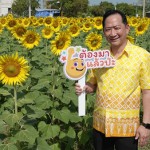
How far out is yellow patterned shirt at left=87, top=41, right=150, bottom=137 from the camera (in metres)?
2.36

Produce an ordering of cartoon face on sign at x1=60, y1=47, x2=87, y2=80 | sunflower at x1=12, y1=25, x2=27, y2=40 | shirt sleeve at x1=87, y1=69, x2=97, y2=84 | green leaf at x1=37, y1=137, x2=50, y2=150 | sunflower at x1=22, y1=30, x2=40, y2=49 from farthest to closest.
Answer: sunflower at x1=12, y1=25, x2=27, y2=40 < sunflower at x1=22, y1=30, x2=40, y2=49 < green leaf at x1=37, y1=137, x2=50, y2=150 < shirt sleeve at x1=87, y1=69, x2=97, y2=84 < cartoon face on sign at x1=60, y1=47, x2=87, y2=80

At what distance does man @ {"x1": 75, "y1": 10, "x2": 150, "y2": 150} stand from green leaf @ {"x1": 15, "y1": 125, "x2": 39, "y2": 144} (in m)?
0.44

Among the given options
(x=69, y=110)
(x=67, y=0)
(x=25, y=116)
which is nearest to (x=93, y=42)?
(x=69, y=110)

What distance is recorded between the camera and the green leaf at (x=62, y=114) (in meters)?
3.22

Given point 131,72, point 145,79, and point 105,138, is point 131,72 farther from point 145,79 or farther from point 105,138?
point 105,138

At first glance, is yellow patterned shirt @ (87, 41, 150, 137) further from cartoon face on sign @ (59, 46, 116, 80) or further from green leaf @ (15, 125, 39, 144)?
green leaf @ (15, 125, 39, 144)

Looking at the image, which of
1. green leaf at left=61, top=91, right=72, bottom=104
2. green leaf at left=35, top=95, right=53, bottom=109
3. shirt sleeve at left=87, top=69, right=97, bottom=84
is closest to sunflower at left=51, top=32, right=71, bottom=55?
green leaf at left=61, top=91, right=72, bottom=104

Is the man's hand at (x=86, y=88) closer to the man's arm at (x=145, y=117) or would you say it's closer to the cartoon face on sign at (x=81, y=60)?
the cartoon face on sign at (x=81, y=60)

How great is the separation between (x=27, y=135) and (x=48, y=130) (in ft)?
2.35

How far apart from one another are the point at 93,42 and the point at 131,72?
2.56 m

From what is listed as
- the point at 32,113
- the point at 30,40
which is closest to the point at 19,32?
the point at 30,40

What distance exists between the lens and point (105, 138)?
8.41ft

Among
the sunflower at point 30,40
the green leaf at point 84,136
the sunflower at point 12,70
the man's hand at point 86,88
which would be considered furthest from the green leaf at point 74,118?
the sunflower at point 30,40

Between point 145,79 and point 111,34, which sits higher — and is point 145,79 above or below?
below
